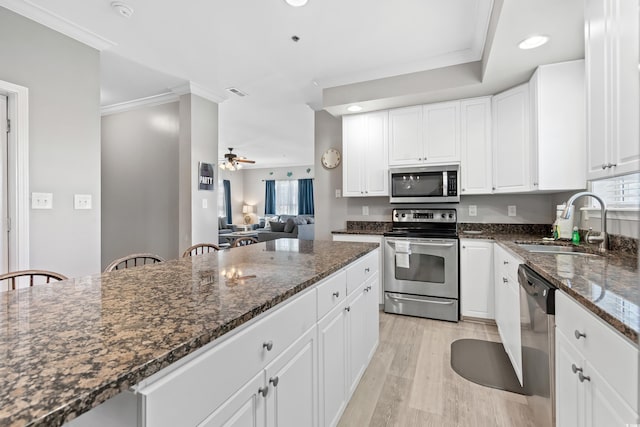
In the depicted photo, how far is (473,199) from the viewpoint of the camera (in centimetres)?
348

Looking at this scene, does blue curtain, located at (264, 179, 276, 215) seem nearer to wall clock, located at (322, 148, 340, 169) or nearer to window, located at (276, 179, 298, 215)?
window, located at (276, 179, 298, 215)

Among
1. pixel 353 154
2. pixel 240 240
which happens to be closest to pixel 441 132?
pixel 353 154

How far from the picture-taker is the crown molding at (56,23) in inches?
85.9

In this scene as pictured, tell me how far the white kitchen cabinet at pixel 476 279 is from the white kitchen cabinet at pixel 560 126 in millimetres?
771

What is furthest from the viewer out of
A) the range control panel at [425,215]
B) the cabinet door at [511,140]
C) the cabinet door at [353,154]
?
the cabinet door at [353,154]

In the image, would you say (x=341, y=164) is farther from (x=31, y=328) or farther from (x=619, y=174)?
(x=31, y=328)

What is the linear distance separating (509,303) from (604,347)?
1.41 m

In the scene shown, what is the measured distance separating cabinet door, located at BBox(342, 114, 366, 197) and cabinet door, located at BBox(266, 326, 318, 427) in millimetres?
2674

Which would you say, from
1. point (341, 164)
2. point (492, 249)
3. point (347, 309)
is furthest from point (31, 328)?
point (341, 164)

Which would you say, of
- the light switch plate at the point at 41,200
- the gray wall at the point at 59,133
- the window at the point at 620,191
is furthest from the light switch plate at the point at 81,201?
the window at the point at 620,191

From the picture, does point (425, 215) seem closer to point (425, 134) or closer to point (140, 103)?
point (425, 134)

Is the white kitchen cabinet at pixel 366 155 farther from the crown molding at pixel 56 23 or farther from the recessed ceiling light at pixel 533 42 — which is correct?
the crown molding at pixel 56 23

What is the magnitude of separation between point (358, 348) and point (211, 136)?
326 centimetres

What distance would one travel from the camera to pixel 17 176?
2.21 meters
